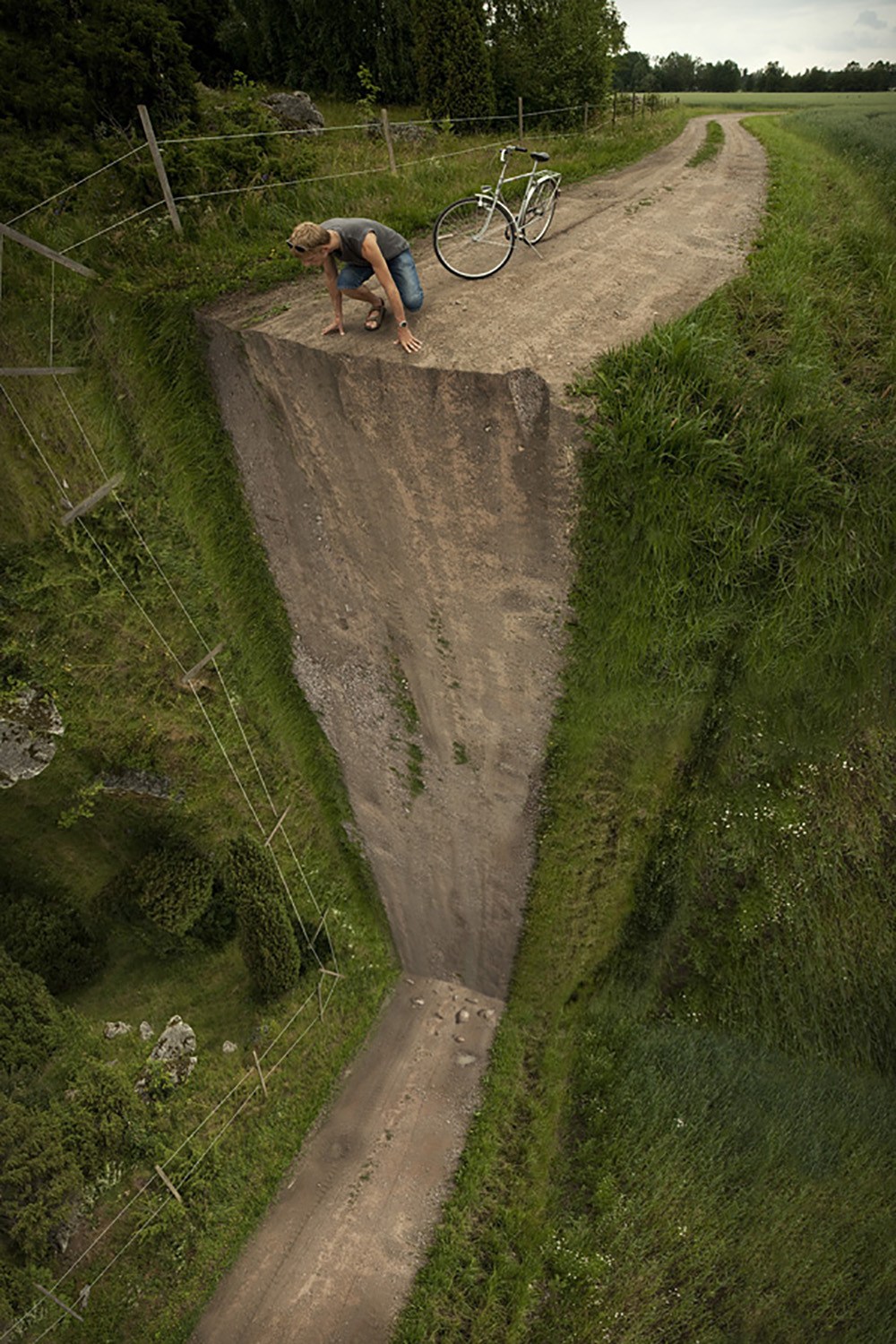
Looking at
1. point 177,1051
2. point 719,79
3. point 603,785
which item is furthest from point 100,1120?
point 719,79

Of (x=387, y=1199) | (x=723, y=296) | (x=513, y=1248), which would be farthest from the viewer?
(x=387, y=1199)

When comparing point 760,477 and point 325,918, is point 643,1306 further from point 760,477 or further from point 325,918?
point 760,477

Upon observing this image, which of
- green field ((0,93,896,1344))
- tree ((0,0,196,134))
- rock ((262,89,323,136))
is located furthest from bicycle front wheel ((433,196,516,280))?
tree ((0,0,196,134))

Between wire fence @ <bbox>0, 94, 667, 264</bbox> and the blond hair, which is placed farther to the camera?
wire fence @ <bbox>0, 94, 667, 264</bbox>

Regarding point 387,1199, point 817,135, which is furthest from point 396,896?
point 817,135

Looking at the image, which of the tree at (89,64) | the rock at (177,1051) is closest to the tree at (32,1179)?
the rock at (177,1051)

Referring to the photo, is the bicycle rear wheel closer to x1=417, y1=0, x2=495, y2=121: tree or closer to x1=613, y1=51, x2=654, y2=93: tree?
x1=417, y1=0, x2=495, y2=121: tree

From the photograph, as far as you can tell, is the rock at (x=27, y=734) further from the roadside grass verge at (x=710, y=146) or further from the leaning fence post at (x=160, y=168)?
the roadside grass verge at (x=710, y=146)
